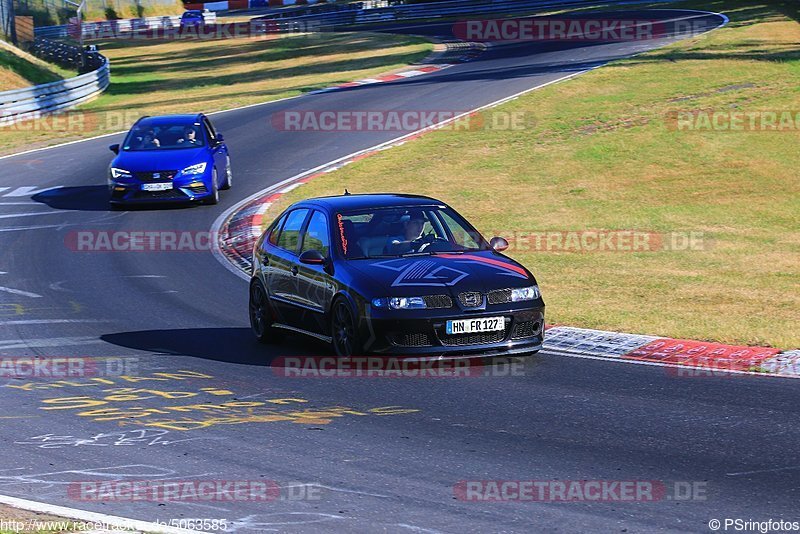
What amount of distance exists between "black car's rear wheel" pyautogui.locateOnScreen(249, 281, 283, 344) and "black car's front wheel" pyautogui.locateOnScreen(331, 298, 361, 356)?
1309 mm

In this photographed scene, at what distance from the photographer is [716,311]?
45.0 feet

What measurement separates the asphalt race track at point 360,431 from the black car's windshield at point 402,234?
1.17 meters

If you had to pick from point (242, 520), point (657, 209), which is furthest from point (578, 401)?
point (657, 209)

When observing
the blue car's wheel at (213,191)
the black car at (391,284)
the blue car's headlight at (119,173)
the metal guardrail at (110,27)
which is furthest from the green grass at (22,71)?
the black car at (391,284)

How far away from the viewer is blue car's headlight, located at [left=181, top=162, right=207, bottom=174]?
23109mm

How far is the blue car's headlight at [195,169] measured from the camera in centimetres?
2311

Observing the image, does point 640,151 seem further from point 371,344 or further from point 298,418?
point 298,418

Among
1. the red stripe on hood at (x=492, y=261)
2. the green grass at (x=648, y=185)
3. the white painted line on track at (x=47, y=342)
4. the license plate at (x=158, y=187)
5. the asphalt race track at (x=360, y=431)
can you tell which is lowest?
the green grass at (x=648, y=185)

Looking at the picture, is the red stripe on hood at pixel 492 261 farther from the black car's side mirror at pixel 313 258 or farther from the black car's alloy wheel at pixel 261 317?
the black car's alloy wheel at pixel 261 317

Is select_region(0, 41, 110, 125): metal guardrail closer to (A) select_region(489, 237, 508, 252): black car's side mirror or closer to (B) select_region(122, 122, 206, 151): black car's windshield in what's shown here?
(B) select_region(122, 122, 206, 151): black car's windshield

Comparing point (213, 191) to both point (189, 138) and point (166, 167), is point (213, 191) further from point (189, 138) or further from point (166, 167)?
point (189, 138)

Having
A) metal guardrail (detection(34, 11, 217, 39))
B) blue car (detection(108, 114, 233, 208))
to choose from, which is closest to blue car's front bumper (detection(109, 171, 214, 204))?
A: blue car (detection(108, 114, 233, 208))

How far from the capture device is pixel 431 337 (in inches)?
421

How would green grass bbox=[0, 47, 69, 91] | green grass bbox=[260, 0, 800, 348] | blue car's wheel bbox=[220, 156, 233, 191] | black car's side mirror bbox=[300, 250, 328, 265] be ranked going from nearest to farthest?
black car's side mirror bbox=[300, 250, 328, 265] → green grass bbox=[260, 0, 800, 348] → blue car's wheel bbox=[220, 156, 233, 191] → green grass bbox=[0, 47, 69, 91]
